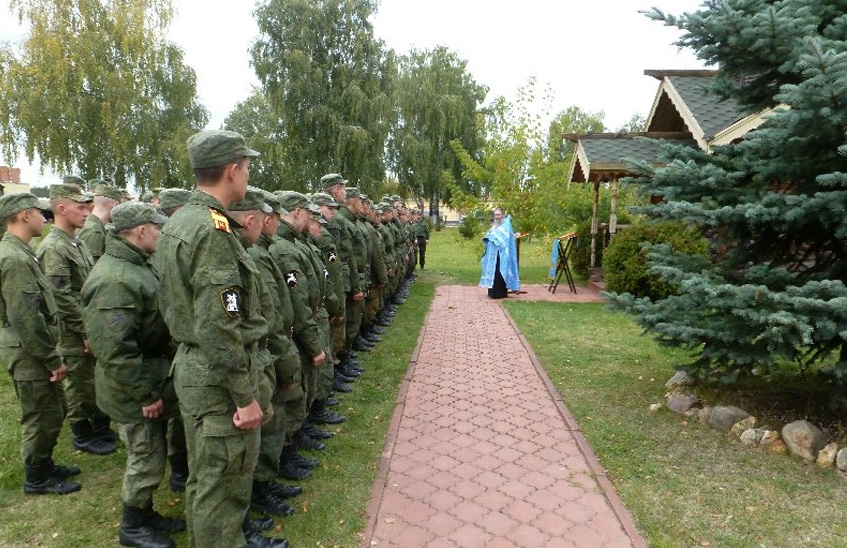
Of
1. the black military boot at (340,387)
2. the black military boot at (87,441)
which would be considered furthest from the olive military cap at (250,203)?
the black military boot at (340,387)

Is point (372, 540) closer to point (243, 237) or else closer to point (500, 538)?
point (500, 538)

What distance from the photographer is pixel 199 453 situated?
2805mm

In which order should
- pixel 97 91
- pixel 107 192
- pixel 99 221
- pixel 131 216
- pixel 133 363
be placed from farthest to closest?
1. pixel 97 91
2. pixel 107 192
3. pixel 99 221
4. pixel 131 216
5. pixel 133 363

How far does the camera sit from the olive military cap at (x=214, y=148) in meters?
2.72

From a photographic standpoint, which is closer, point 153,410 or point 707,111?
point 153,410

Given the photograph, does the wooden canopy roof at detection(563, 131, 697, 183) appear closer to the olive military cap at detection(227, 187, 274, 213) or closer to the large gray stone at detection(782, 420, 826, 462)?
the large gray stone at detection(782, 420, 826, 462)

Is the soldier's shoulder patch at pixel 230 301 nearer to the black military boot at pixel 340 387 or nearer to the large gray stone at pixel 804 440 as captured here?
the black military boot at pixel 340 387

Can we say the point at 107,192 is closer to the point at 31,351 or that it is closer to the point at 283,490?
the point at 31,351

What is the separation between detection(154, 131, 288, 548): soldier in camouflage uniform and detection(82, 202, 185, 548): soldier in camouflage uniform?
68 cm

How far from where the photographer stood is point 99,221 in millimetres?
5688

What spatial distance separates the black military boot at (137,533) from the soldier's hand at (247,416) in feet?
4.03

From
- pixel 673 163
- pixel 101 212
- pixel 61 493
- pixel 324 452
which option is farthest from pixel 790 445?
pixel 101 212

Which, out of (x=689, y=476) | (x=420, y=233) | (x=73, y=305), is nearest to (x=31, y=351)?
(x=73, y=305)

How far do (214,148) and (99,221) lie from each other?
144 inches
